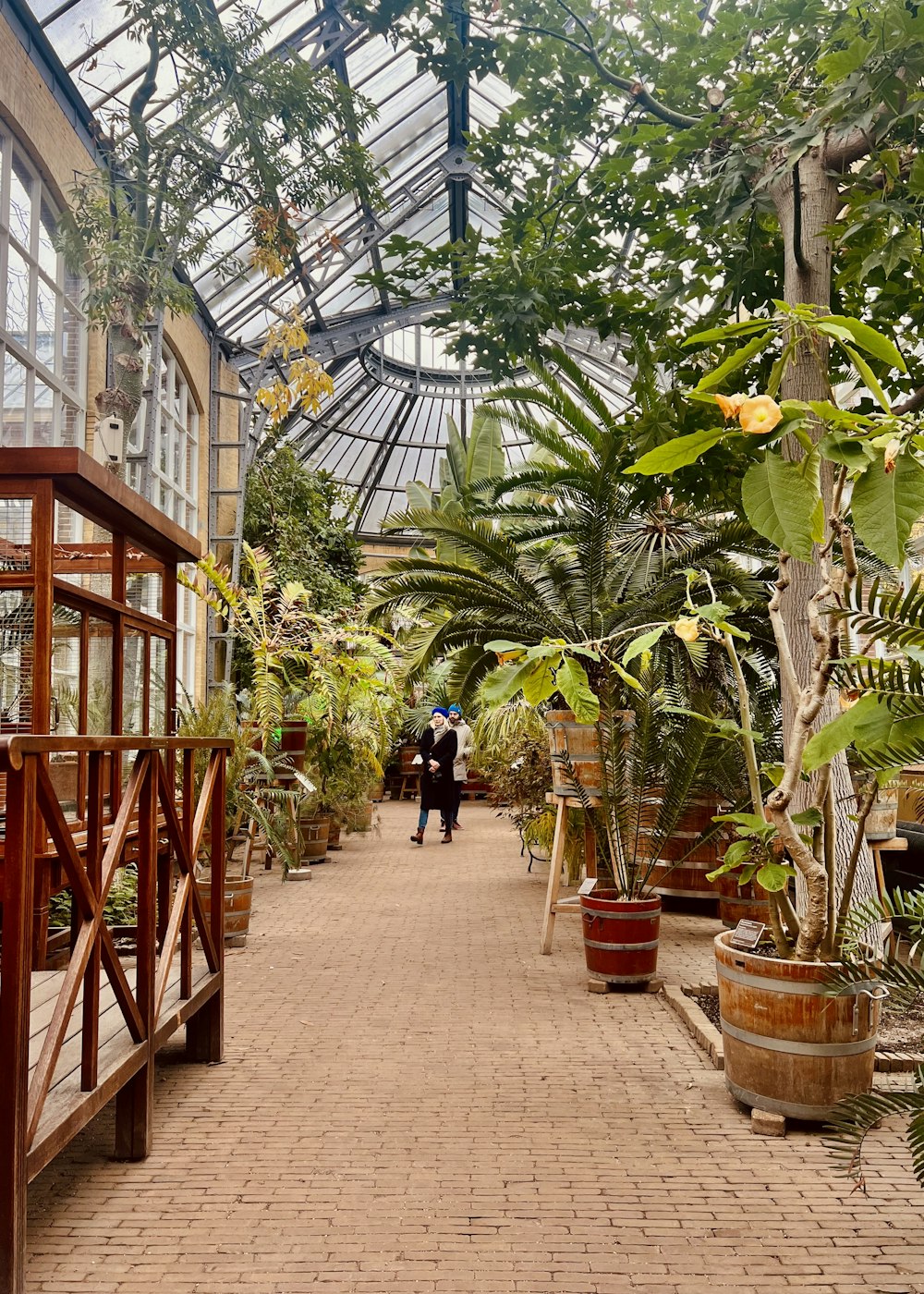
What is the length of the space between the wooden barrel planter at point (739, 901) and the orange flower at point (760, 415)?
502 centimetres

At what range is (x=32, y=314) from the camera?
7773 millimetres

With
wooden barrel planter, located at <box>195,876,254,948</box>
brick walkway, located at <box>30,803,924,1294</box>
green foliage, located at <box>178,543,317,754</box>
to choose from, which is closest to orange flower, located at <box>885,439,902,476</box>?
brick walkway, located at <box>30,803,924,1294</box>

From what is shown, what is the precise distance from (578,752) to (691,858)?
1733 mm

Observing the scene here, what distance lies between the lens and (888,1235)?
2.71m

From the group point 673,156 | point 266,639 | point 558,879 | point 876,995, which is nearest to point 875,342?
point 876,995

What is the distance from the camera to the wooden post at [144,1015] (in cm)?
319

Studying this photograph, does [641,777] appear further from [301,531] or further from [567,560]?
[301,531]

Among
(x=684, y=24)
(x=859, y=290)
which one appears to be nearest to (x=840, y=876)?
(x=859, y=290)

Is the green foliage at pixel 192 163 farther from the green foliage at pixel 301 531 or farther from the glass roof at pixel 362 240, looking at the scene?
the green foliage at pixel 301 531

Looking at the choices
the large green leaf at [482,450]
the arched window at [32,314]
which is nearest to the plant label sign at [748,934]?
the arched window at [32,314]

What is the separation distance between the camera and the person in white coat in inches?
501

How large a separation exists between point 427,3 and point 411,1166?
15.3 feet

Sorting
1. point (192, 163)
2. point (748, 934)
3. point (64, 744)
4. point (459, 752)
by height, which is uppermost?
point (192, 163)

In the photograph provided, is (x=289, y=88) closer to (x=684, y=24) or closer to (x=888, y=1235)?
(x=684, y=24)
